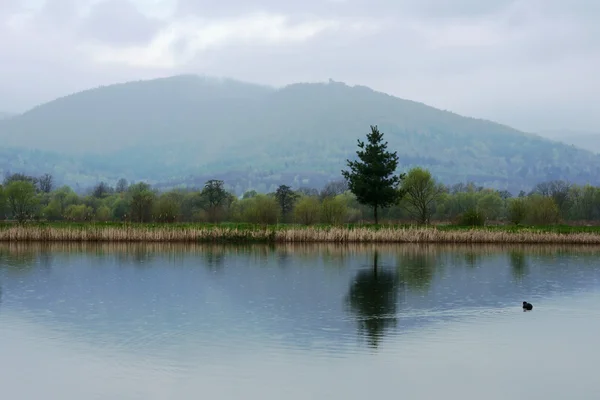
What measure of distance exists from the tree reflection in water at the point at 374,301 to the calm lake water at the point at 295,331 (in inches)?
3.3

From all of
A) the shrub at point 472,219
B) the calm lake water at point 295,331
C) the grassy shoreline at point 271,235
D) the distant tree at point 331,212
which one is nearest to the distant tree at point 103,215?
the grassy shoreline at point 271,235

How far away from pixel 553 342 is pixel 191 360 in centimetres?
870

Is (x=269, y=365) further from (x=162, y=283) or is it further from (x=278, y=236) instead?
(x=278, y=236)

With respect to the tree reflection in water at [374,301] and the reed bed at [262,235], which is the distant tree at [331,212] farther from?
the tree reflection in water at [374,301]

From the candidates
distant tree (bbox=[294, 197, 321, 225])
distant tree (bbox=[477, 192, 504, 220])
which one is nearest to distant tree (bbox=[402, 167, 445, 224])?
distant tree (bbox=[294, 197, 321, 225])

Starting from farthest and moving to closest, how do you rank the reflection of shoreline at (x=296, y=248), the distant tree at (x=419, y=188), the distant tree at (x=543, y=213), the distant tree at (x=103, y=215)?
the distant tree at (x=103, y=215), the distant tree at (x=543, y=213), the distant tree at (x=419, y=188), the reflection of shoreline at (x=296, y=248)

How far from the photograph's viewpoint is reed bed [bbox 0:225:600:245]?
47656 millimetres

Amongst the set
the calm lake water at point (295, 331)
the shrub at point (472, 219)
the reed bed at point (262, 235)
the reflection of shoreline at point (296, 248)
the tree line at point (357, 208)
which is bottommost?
the calm lake water at point (295, 331)

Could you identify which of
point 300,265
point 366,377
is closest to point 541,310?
point 366,377

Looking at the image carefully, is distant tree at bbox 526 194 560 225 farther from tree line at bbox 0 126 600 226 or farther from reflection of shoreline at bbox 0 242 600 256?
reflection of shoreline at bbox 0 242 600 256

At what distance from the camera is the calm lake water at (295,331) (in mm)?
13719

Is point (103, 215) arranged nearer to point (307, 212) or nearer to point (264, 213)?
point (264, 213)

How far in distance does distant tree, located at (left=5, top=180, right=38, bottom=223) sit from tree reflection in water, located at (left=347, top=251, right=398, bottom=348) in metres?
39.8

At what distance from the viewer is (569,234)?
1997 inches
